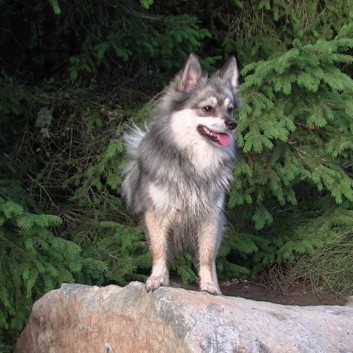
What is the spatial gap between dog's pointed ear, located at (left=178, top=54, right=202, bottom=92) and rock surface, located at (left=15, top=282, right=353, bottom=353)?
150cm

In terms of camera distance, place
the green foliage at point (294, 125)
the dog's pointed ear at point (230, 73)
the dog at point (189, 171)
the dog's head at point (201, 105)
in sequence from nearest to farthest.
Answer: the dog's head at point (201, 105)
the dog at point (189, 171)
the dog's pointed ear at point (230, 73)
the green foliage at point (294, 125)

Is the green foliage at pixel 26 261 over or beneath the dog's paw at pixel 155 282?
beneath

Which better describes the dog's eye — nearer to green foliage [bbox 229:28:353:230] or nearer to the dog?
the dog

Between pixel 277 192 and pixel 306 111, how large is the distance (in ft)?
2.86

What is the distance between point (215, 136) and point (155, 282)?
1106mm

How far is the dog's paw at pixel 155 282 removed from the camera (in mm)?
4598

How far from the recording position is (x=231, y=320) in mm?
4188

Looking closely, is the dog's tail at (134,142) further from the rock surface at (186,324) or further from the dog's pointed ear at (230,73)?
the rock surface at (186,324)

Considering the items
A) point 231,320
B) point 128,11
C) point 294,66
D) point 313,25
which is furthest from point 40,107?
point 231,320

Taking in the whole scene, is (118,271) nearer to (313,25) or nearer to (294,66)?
(294,66)

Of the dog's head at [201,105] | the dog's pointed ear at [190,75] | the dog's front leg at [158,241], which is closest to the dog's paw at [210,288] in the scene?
the dog's front leg at [158,241]

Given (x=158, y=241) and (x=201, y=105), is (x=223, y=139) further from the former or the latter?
(x=158, y=241)

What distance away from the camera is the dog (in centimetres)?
493

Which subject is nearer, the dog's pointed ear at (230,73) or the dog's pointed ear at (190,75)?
the dog's pointed ear at (190,75)
